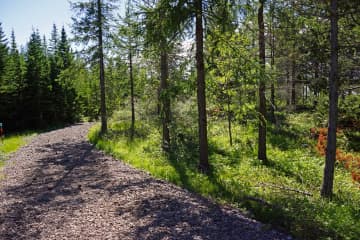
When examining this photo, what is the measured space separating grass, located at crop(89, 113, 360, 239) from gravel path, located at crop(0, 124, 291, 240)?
453mm

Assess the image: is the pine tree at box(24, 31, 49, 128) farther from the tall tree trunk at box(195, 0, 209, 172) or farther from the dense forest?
the tall tree trunk at box(195, 0, 209, 172)

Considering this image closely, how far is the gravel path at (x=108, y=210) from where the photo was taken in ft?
17.7

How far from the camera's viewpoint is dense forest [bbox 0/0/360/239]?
831cm

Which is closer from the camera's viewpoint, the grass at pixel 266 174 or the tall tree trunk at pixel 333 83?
the grass at pixel 266 174

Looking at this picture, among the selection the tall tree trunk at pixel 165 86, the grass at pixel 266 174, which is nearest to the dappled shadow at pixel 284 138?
the grass at pixel 266 174

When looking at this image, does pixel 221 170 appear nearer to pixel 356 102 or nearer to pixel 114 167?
pixel 114 167

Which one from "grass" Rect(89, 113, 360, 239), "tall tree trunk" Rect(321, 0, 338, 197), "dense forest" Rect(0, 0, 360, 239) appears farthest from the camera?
"dense forest" Rect(0, 0, 360, 239)

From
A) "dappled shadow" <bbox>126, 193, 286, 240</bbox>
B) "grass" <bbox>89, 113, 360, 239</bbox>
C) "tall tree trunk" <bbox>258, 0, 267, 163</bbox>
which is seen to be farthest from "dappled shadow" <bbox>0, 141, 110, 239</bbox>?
"tall tree trunk" <bbox>258, 0, 267, 163</bbox>

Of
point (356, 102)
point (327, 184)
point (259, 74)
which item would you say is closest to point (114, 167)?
point (259, 74)

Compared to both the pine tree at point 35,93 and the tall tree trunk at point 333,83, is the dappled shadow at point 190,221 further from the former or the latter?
the pine tree at point 35,93

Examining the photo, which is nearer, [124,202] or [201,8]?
[124,202]

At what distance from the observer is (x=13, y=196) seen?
788 cm

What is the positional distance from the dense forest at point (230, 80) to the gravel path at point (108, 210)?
72 cm

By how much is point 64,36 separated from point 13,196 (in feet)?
135
